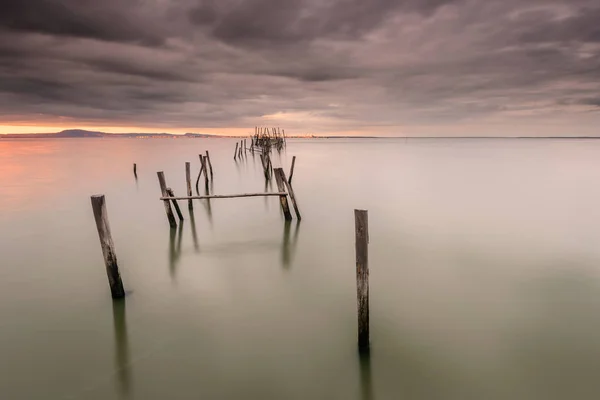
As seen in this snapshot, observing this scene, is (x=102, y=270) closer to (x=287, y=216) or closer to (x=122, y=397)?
(x=122, y=397)

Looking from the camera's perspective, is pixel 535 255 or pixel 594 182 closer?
pixel 535 255

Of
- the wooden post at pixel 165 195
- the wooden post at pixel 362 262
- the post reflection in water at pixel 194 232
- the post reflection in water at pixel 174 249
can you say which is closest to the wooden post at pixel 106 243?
the post reflection in water at pixel 174 249

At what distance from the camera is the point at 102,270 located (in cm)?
832

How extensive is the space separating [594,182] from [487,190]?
861 centimetres

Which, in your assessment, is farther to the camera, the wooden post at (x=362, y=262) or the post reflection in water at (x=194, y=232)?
the post reflection in water at (x=194, y=232)

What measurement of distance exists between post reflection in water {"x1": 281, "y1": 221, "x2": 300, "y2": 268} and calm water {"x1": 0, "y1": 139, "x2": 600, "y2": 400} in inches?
3.9

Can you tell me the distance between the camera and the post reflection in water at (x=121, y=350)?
4.57 m

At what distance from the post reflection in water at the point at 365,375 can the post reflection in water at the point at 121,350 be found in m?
2.97

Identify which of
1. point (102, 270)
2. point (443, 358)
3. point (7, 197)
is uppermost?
point (7, 197)

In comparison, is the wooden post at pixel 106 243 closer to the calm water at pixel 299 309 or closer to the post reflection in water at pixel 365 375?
the calm water at pixel 299 309

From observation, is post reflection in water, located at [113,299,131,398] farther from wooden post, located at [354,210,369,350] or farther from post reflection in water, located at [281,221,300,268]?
post reflection in water, located at [281,221,300,268]

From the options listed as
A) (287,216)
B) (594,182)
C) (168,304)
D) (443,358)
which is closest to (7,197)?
(287,216)

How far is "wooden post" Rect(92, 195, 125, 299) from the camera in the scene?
592cm

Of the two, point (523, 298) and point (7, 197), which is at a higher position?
point (7, 197)
